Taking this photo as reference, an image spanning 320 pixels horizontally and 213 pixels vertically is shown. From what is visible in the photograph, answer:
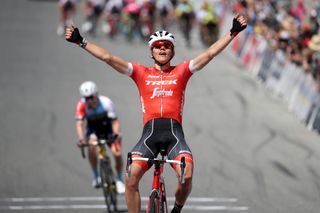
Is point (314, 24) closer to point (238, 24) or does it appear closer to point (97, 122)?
point (97, 122)

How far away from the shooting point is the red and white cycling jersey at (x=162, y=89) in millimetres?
9547

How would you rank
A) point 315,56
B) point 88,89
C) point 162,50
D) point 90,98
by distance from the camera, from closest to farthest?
1. point 162,50
2. point 88,89
3. point 90,98
4. point 315,56

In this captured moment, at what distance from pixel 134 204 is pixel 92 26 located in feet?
80.7

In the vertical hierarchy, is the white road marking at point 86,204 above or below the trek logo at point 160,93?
below

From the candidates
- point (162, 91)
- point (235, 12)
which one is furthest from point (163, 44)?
point (235, 12)

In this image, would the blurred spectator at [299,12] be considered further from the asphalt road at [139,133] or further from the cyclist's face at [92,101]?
the cyclist's face at [92,101]

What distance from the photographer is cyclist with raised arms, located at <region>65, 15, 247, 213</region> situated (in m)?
9.30

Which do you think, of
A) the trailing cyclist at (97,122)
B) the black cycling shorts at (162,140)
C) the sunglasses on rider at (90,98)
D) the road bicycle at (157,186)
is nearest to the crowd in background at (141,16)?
the trailing cyclist at (97,122)

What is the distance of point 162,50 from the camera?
9586 millimetres

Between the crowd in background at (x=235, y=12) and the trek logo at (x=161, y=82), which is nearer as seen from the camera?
the trek logo at (x=161, y=82)

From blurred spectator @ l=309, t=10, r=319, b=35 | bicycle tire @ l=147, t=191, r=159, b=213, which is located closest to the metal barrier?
blurred spectator @ l=309, t=10, r=319, b=35

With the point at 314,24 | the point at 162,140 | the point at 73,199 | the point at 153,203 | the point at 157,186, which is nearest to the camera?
the point at 153,203

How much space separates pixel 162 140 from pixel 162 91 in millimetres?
607

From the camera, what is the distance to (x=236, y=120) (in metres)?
20.6
